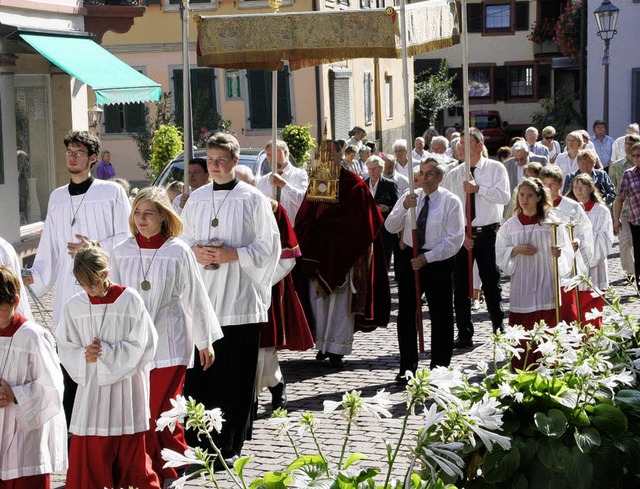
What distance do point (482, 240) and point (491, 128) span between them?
38182 mm

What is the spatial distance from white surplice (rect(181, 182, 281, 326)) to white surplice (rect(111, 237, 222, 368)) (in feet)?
2.69

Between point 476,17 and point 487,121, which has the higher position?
point 476,17

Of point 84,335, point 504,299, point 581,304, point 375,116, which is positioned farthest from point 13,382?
point 375,116

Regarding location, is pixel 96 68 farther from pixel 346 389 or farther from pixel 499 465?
pixel 499 465

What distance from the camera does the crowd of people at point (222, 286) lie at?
6.32 m

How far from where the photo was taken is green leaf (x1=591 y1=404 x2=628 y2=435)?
4520 mm

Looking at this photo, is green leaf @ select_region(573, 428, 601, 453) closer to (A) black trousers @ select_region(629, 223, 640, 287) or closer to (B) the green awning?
(A) black trousers @ select_region(629, 223, 640, 287)

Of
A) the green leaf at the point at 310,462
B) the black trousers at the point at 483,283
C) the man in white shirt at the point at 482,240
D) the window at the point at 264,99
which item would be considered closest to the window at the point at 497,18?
the window at the point at 264,99

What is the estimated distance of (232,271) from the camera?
8.12 metres

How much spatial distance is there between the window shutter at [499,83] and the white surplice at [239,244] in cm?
4615

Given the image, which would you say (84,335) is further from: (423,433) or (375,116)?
(375,116)

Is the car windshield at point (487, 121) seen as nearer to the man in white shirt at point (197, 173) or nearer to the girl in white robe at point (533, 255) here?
the girl in white robe at point (533, 255)

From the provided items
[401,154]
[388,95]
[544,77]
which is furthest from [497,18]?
→ [401,154]

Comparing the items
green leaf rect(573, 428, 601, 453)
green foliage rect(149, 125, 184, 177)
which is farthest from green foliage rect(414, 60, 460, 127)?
green leaf rect(573, 428, 601, 453)
